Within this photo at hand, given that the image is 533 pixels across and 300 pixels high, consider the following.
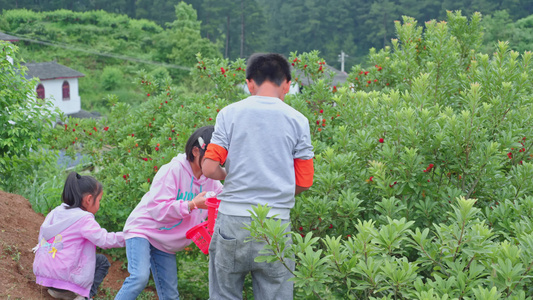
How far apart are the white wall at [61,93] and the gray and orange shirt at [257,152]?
124 feet

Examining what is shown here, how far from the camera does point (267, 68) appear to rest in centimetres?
275

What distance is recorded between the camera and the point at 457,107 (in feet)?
16.2

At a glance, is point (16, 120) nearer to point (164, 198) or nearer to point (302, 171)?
point (164, 198)

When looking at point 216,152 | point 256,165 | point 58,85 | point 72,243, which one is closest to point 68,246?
point 72,243

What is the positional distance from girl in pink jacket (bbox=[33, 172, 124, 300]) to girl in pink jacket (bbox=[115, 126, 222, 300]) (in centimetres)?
24

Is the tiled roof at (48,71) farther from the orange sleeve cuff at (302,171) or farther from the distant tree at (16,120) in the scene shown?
the orange sleeve cuff at (302,171)

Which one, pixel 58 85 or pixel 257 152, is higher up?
pixel 257 152

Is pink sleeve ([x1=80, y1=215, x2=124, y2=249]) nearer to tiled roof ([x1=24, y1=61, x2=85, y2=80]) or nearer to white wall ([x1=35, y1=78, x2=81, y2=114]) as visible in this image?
tiled roof ([x1=24, y1=61, x2=85, y2=80])

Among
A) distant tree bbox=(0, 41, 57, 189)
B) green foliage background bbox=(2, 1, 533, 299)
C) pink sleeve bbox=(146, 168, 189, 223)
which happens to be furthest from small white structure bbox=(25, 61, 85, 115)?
pink sleeve bbox=(146, 168, 189, 223)

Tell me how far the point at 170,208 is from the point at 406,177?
153 cm

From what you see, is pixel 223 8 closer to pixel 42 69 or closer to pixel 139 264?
pixel 42 69

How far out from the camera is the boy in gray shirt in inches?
105

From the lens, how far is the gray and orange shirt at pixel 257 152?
267 cm

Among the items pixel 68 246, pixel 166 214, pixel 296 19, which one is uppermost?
pixel 296 19
